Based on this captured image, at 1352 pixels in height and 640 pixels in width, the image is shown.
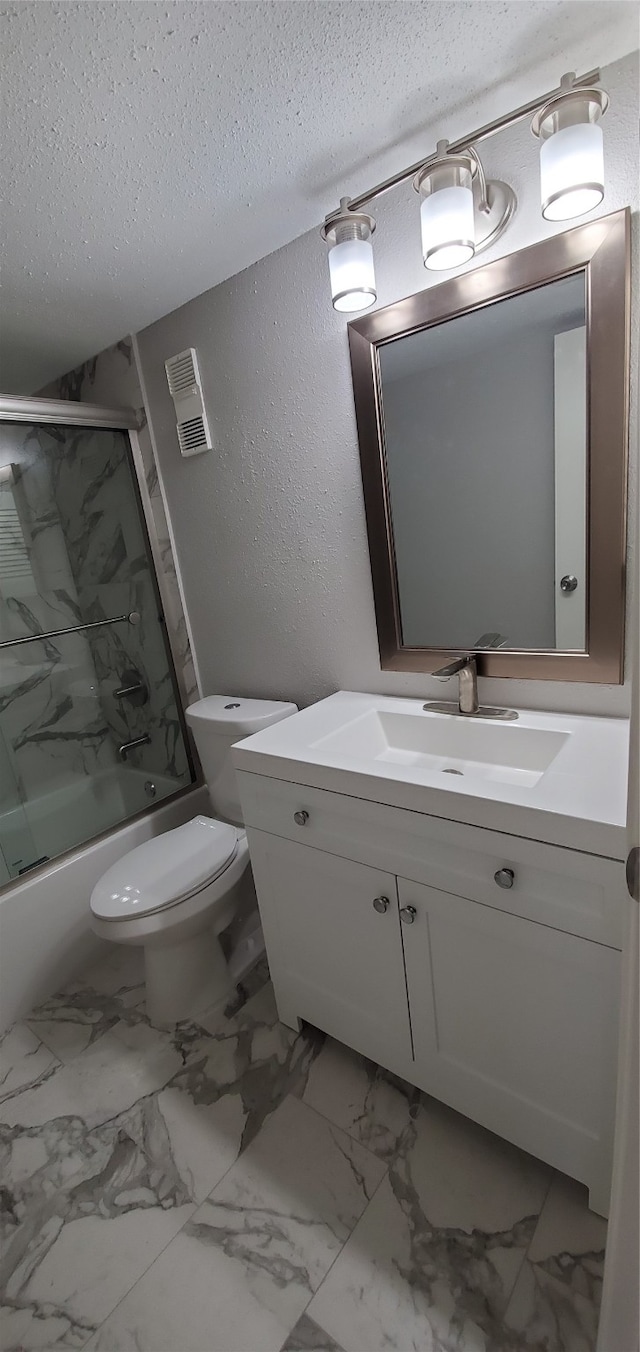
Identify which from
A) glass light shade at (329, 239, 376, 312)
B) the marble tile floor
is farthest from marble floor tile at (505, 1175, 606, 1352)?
glass light shade at (329, 239, 376, 312)

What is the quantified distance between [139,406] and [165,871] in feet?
5.19

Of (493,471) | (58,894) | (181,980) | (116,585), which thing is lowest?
(181,980)

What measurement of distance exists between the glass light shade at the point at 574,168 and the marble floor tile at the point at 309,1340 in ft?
6.43

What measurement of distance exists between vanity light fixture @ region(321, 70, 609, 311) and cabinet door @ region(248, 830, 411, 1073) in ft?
4.05

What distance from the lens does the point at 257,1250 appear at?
1.06 metres

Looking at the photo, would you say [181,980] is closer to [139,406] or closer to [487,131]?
[139,406]

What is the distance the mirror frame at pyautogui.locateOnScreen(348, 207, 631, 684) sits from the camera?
1.03 m

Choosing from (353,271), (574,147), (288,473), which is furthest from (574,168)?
(288,473)

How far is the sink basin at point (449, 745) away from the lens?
1.20 m

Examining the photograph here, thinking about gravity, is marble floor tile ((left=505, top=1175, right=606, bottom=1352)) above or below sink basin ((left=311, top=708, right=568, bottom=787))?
below

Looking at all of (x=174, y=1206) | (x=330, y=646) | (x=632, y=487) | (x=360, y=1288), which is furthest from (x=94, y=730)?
(x=632, y=487)

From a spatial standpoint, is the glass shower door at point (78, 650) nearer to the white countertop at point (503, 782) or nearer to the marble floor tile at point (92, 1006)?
the marble floor tile at point (92, 1006)

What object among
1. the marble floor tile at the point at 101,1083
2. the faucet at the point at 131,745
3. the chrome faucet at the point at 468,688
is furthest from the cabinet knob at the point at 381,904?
the faucet at the point at 131,745

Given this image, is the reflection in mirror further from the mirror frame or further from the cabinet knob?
the cabinet knob
